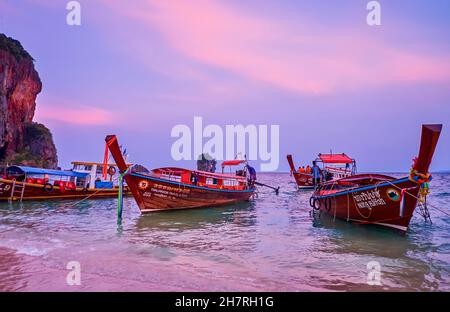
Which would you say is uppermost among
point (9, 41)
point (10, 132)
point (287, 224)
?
point (9, 41)

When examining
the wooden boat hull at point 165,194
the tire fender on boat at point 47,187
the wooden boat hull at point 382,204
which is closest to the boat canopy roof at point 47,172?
the tire fender on boat at point 47,187

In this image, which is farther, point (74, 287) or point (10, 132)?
point (10, 132)

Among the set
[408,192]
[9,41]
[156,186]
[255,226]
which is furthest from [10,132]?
[408,192]

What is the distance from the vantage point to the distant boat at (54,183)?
86.6 feet

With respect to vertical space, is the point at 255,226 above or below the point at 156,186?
below

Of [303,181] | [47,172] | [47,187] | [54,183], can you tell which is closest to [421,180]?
[47,187]

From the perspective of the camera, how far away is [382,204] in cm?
1358

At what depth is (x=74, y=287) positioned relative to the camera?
6938 millimetres

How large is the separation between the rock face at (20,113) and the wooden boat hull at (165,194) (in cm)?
4051

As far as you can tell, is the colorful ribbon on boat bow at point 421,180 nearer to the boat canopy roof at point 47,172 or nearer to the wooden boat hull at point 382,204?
the wooden boat hull at point 382,204

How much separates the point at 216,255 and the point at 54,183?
23904 mm
